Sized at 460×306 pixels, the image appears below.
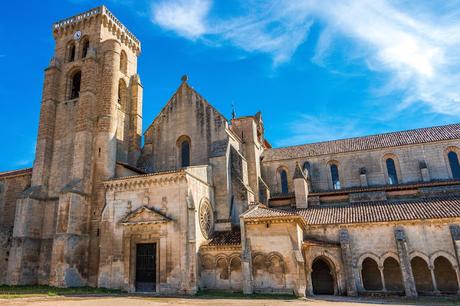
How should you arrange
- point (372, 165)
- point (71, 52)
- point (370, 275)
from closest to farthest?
1. point (370, 275)
2. point (372, 165)
3. point (71, 52)

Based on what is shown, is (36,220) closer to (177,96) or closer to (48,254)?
(48,254)

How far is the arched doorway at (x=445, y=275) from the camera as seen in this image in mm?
21812

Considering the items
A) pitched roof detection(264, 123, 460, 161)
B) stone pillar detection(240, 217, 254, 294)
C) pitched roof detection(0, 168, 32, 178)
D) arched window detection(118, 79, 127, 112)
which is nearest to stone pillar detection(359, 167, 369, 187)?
pitched roof detection(264, 123, 460, 161)

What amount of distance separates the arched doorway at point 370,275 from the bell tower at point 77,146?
19.2 m

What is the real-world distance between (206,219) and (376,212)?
1202 centimetres

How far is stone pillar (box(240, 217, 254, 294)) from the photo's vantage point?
20456 millimetres

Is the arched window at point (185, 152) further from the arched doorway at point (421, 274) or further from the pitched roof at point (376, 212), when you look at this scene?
the arched doorway at point (421, 274)

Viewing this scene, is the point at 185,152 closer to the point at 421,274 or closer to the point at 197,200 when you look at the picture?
the point at 197,200

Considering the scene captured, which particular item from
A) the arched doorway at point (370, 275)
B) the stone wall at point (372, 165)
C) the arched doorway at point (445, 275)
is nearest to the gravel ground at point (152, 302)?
the arched doorway at point (445, 275)

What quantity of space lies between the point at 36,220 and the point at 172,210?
1269 centimetres

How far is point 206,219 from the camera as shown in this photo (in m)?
24.2

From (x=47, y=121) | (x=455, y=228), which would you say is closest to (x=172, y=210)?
(x=47, y=121)

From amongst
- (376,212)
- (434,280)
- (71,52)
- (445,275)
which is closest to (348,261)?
(376,212)

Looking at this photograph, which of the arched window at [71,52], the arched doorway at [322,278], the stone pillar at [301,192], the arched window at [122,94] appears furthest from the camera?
the arched window at [71,52]
